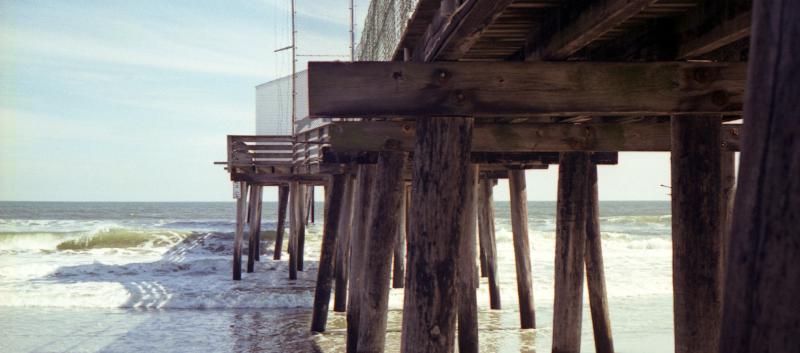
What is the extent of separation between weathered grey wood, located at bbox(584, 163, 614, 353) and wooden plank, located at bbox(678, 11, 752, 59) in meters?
3.58

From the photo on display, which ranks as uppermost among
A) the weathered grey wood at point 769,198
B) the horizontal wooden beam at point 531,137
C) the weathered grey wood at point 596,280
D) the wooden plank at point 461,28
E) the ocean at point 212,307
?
the wooden plank at point 461,28

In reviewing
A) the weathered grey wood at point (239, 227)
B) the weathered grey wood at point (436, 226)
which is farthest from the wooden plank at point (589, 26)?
the weathered grey wood at point (239, 227)

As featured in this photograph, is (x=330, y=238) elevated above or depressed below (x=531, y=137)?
below

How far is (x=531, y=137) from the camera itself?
678 centimetres

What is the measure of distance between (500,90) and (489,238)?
320 inches

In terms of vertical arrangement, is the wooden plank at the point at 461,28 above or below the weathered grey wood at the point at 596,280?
above

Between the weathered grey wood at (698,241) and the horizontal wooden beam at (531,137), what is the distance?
271 centimetres

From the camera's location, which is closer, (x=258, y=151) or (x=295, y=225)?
(x=258, y=151)

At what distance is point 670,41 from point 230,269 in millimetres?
17610

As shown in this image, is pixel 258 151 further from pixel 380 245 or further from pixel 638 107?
pixel 638 107

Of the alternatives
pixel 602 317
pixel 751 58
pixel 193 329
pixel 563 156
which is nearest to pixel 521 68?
pixel 751 58

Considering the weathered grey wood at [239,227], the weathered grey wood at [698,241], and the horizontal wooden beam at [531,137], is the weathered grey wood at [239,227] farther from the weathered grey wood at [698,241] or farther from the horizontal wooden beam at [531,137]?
the weathered grey wood at [698,241]

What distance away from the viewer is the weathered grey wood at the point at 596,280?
7.97 metres

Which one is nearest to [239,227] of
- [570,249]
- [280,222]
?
[280,222]
